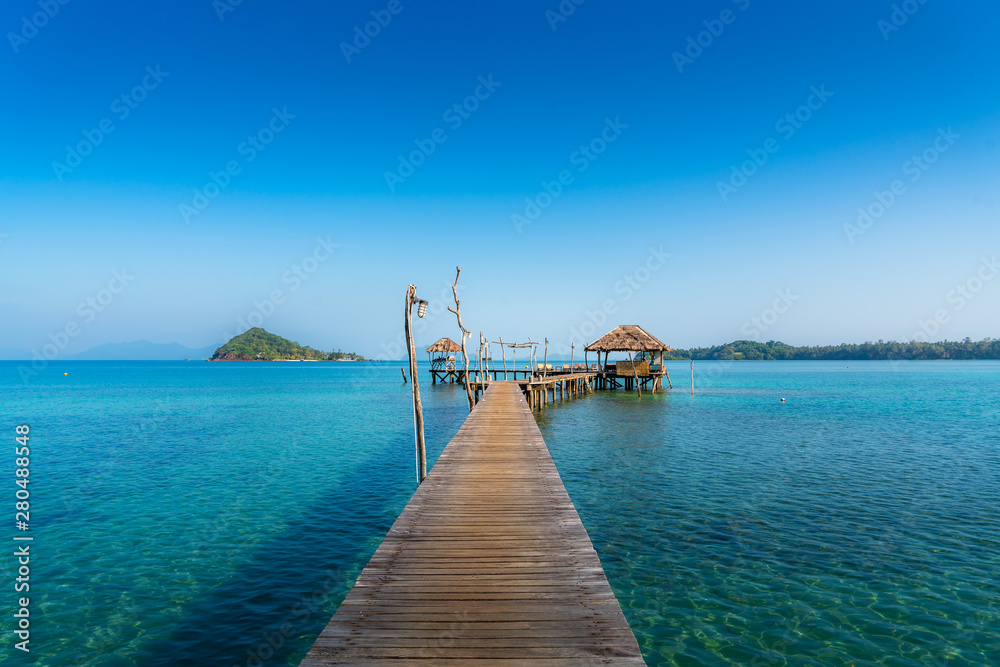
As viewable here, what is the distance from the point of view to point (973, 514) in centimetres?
939

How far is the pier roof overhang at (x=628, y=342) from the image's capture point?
39.4 m

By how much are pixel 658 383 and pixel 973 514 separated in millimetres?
35923

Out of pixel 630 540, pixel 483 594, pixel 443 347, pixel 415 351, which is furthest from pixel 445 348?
pixel 483 594

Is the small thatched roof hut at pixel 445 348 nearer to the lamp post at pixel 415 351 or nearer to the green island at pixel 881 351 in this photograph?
the lamp post at pixel 415 351

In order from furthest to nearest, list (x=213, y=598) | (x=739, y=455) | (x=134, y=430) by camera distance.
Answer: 1. (x=134, y=430)
2. (x=739, y=455)
3. (x=213, y=598)

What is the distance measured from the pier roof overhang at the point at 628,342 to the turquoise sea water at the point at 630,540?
20299 mm

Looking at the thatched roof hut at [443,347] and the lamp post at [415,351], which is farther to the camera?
the thatched roof hut at [443,347]

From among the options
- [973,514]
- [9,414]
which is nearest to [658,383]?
[973,514]

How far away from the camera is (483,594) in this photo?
13.2 feet

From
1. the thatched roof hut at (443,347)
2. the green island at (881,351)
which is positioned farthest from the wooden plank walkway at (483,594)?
the green island at (881,351)

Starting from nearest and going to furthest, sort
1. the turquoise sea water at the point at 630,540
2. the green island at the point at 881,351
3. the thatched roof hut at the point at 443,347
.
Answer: the turquoise sea water at the point at 630,540 < the thatched roof hut at the point at 443,347 < the green island at the point at 881,351

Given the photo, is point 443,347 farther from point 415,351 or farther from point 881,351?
point 881,351

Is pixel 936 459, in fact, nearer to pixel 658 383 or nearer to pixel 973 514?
pixel 973 514

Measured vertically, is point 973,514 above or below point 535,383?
below
